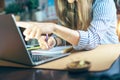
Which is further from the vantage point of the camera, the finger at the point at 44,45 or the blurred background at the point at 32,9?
the blurred background at the point at 32,9

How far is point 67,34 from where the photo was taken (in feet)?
3.26

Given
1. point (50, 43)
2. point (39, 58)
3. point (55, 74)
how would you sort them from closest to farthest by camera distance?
1. point (55, 74)
2. point (39, 58)
3. point (50, 43)

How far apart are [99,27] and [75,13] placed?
0.33 m

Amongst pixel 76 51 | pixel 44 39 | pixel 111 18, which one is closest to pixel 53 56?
pixel 76 51

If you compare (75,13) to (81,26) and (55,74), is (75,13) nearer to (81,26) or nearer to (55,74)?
(81,26)

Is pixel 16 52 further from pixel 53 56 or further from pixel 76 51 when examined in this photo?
pixel 76 51

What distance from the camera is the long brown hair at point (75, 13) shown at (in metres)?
1.32

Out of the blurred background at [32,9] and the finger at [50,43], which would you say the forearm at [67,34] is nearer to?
the finger at [50,43]

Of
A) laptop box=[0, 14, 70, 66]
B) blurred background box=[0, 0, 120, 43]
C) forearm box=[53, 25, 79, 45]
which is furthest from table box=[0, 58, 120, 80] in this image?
blurred background box=[0, 0, 120, 43]

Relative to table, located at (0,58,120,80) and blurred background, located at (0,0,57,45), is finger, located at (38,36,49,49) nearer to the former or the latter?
table, located at (0,58,120,80)

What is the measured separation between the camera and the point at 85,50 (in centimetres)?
102

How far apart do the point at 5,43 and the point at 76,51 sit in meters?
0.30

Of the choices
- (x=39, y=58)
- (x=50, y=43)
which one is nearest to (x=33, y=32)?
(x=39, y=58)

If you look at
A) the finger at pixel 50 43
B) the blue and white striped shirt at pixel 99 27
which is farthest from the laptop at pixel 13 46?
the finger at pixel 50 43
